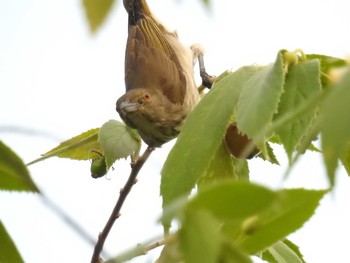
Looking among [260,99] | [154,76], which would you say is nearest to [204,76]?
[154,76]

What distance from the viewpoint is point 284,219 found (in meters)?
0.91

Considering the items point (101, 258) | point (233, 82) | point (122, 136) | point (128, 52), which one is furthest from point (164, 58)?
point (233, 82)

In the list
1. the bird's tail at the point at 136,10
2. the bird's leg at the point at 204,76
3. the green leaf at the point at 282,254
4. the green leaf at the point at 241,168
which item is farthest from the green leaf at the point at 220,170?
the bird's tail at the point at 136,10

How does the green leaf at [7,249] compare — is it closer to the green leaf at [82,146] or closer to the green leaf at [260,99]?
the green leaf at [260,99]

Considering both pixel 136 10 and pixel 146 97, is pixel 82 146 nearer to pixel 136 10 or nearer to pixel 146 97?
pixel 146 97

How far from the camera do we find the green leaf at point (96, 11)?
817mm

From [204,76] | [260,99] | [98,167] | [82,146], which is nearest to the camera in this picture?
[260,99]

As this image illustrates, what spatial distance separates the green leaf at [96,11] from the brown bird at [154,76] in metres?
4.67

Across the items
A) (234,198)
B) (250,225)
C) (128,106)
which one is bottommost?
(128,106)

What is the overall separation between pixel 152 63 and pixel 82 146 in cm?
402

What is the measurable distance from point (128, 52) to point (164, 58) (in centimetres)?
32

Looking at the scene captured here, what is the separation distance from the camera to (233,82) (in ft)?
4.84

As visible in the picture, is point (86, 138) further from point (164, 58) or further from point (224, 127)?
point (164, 58)

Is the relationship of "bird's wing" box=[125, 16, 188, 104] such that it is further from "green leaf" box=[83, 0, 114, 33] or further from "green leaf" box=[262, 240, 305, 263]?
"green leaf" box=[83, 0, 114, 33]
